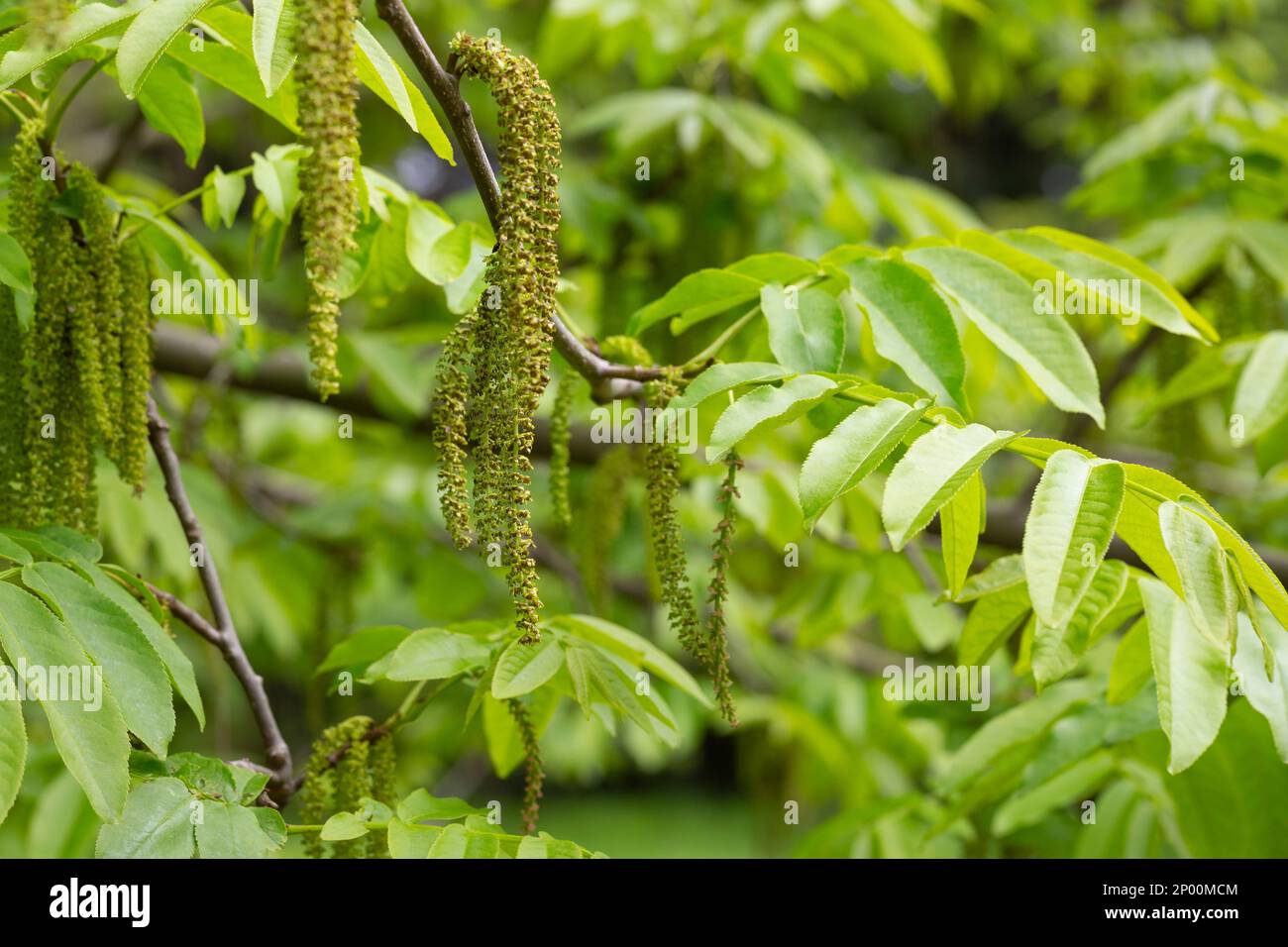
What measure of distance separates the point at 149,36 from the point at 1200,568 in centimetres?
128

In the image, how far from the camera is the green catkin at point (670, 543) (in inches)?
57.9

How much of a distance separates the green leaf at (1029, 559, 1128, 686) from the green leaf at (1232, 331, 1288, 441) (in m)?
0.87

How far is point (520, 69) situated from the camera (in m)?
1.33

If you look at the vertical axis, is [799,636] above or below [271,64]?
below

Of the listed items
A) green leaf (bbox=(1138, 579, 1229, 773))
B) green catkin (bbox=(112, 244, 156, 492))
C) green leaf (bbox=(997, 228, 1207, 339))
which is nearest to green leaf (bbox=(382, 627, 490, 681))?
green catkin (bbox=(112, 244, 156, 492))

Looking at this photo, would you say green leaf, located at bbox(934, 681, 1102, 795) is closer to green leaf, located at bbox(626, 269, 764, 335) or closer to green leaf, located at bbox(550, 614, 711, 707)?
green leaf, located at bbox(550, 614, 711, 707)

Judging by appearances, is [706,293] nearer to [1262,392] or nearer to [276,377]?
[1262,392]

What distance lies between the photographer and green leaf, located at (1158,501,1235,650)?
1210 mm

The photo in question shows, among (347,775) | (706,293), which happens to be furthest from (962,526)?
(347,775)

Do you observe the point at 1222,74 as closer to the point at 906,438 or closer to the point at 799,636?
the point at 799,636
